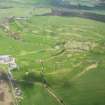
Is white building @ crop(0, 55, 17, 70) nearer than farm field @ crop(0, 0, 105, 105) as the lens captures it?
No

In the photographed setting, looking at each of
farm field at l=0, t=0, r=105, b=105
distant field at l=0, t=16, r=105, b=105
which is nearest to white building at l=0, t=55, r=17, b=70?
farm field at l=0, t=0, r=105, b=105

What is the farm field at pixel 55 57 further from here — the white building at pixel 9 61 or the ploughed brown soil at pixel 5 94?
the ploughed brown soil at pixel 5 94

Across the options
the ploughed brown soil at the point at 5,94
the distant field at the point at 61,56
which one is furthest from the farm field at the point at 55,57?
the ploughed brown soil at the point at 5,94

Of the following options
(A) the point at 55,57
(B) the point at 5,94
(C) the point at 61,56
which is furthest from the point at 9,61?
Answer: (B) the point at 5,94

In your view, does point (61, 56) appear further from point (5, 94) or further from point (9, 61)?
point (5, 94)

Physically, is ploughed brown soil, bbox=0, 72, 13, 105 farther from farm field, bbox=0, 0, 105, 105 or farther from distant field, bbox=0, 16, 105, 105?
distant field, bbox=0, 16, 105, 105
